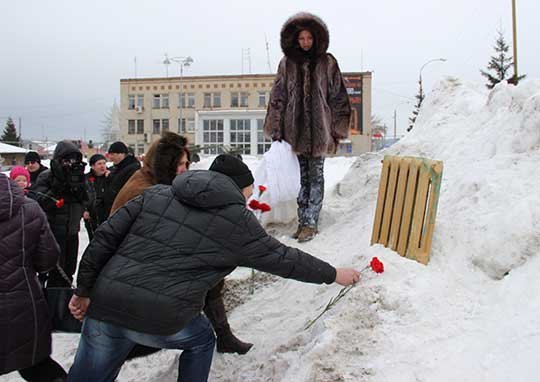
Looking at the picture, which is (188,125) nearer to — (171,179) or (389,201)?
(389,201)

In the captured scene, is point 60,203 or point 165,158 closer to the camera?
point 165,158

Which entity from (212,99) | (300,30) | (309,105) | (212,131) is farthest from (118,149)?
(212,99)

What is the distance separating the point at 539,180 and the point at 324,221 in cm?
263

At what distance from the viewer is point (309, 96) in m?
5.32

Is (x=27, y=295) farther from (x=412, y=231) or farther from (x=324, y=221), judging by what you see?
(x=324, y=221)

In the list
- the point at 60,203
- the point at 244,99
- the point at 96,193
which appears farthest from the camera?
the point at 244,99

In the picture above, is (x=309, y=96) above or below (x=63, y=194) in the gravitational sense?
above

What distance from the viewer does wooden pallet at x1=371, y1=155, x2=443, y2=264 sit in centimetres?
337

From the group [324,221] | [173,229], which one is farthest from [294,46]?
[173,229]

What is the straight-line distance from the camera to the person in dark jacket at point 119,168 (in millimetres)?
5719

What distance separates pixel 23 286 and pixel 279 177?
3257 millimetres

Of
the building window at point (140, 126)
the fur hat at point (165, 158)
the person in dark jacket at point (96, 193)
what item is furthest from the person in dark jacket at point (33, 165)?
the building window at point (140, 126)

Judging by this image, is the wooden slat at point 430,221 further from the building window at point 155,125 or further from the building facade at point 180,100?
the building window at point 155,125

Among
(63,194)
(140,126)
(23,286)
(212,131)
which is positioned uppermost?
(140,126)
